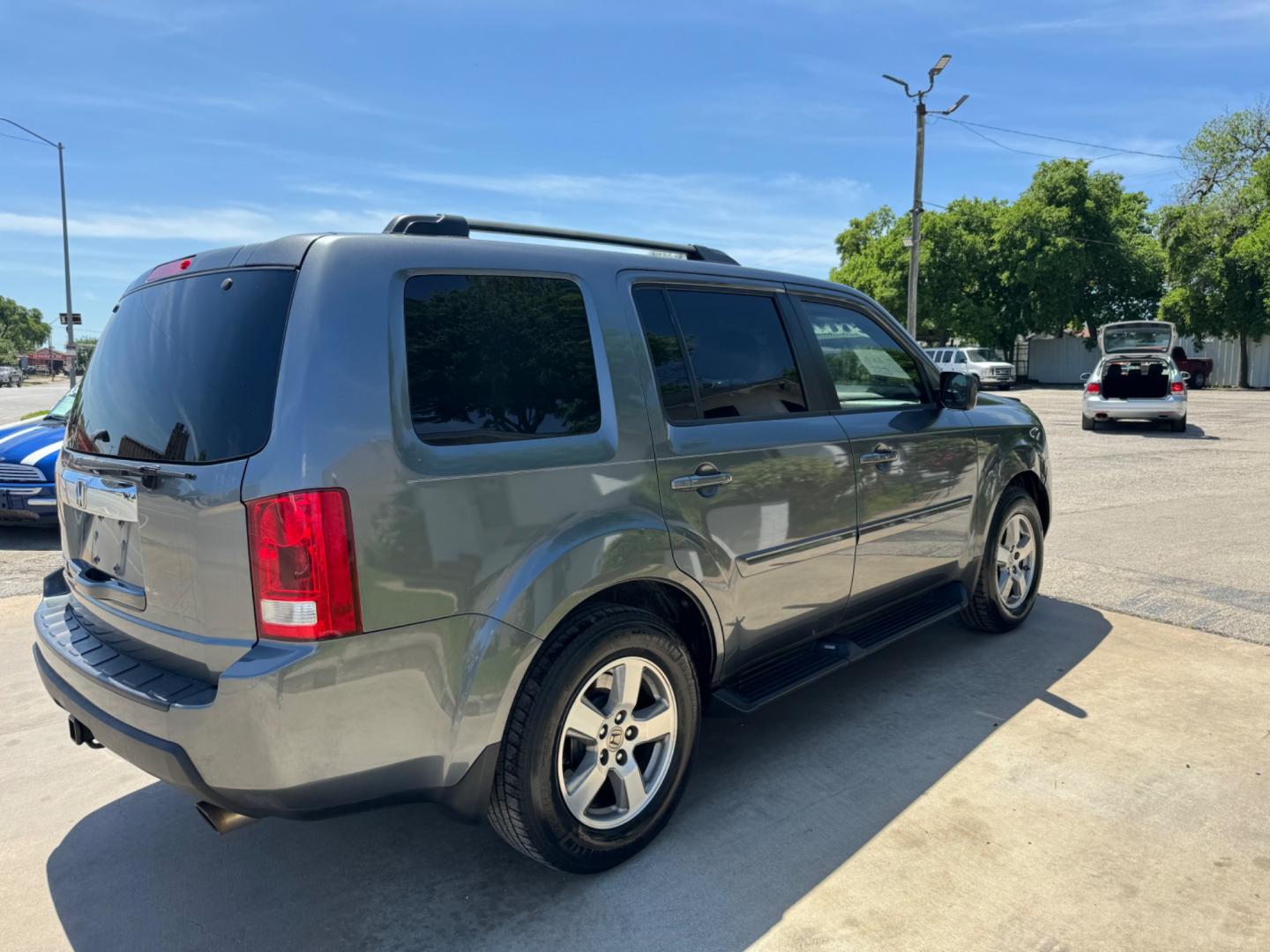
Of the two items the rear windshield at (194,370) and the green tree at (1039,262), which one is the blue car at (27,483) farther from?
the green tree at (1039,262)

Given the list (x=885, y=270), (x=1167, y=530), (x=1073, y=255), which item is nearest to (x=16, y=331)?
(x=885, y=270)

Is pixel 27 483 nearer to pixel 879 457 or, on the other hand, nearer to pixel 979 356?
pixel 879 457

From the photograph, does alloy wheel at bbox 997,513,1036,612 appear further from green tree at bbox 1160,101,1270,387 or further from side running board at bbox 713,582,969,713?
green tree at bbox 1160,101,1270,387

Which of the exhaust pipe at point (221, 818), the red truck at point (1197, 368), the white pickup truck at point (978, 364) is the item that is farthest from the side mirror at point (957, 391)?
the red truck at point (1197, 368)

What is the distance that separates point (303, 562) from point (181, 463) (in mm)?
496

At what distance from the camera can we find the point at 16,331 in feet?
327

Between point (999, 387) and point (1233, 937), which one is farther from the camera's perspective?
point (999, 387)

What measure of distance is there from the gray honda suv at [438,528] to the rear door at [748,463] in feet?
0.04

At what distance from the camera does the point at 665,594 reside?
9.73 ft

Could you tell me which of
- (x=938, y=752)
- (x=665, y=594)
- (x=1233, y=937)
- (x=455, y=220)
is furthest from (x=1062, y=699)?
(x=455, y=220)

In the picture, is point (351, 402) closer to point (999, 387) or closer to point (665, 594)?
point (665, 594)

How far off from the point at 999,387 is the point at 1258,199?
1379 cm

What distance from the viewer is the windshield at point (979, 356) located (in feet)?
113

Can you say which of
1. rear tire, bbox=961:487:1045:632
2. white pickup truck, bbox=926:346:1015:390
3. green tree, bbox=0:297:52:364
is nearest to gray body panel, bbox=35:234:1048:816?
rear tire, bbox=961:487:1045:632
